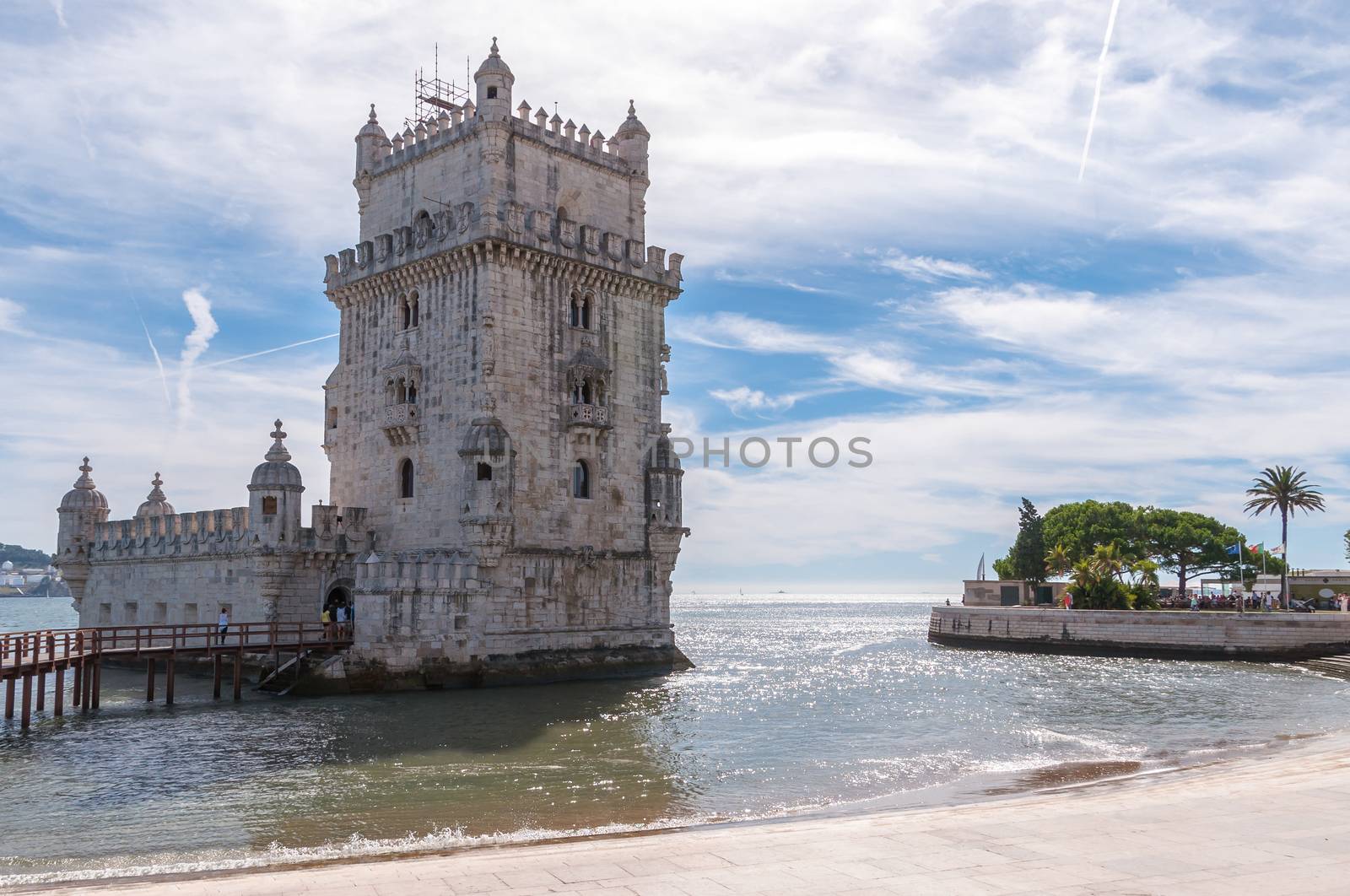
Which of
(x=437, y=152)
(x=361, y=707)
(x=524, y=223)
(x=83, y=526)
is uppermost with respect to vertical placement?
(x=437, y=152)

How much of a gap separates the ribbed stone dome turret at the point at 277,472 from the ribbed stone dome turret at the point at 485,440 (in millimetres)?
6861

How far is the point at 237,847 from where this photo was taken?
17.0m

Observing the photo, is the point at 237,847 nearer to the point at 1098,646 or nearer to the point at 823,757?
the point at 823,757

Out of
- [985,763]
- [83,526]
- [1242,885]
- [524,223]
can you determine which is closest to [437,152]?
[524,223]

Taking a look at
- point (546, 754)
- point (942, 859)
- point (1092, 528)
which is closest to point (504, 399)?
point (546, 754)

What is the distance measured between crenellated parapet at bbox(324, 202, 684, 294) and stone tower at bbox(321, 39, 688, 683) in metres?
0.08

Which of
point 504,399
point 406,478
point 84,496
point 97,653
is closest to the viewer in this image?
point 97,653

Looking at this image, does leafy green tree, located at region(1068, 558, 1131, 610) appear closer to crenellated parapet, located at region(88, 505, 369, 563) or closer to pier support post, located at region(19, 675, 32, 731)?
crenellated parapet, located at region(88, 505, 369, 563)

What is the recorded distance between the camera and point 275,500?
39.5m

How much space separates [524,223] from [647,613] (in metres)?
15.5

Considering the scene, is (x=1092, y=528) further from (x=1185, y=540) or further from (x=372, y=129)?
(x=372, y=129)

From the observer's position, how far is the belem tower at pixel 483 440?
121ft

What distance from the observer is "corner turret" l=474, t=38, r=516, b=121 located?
129 ft

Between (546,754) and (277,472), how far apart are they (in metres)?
19.1
